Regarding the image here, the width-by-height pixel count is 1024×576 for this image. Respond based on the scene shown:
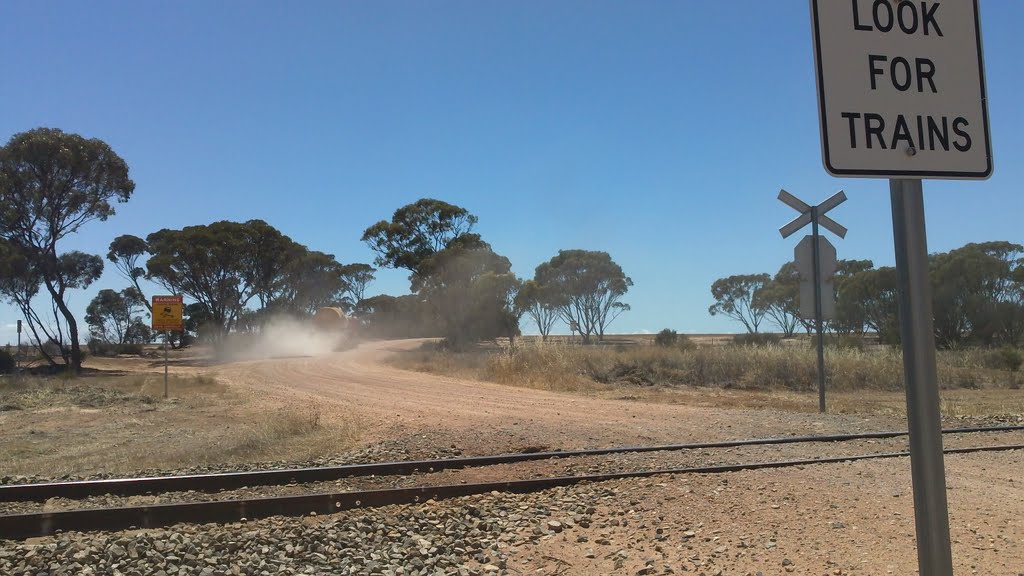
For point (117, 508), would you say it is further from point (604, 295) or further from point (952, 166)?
point (604, 295)

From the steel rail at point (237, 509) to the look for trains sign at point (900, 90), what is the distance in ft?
21.0

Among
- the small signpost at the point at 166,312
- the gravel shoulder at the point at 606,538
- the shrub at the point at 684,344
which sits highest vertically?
the small signpost at the point at 166,312

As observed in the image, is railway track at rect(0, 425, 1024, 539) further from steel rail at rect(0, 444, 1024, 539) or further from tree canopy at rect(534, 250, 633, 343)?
tree canopy at rect(534, 250, 633, 343)

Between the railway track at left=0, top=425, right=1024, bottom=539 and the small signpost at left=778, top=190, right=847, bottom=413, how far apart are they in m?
3.99

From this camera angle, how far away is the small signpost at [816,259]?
46.1ft

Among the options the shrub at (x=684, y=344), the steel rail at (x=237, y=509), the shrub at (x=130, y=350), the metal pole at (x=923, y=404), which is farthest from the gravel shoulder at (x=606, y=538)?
the shrub at (x=130, y=350)

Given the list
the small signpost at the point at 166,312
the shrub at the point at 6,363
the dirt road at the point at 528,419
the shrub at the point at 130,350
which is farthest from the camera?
the shrub at the point at 130,350

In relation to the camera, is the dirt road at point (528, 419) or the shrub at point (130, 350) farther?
the shrub at point (130, 350)

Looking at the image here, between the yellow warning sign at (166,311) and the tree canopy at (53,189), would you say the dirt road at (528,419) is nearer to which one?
the yellow warning sign at (166,311)

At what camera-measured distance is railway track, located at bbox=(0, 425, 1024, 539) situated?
6.98 metres

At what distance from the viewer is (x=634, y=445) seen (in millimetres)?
10430

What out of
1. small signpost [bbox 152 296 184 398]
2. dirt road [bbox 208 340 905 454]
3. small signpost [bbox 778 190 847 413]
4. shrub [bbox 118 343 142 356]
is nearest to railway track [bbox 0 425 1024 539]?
dirt road [bbox 208 340 905 454]

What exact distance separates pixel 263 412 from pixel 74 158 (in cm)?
A: 2958

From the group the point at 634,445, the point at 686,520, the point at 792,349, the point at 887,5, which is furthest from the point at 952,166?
the point at 792,349
